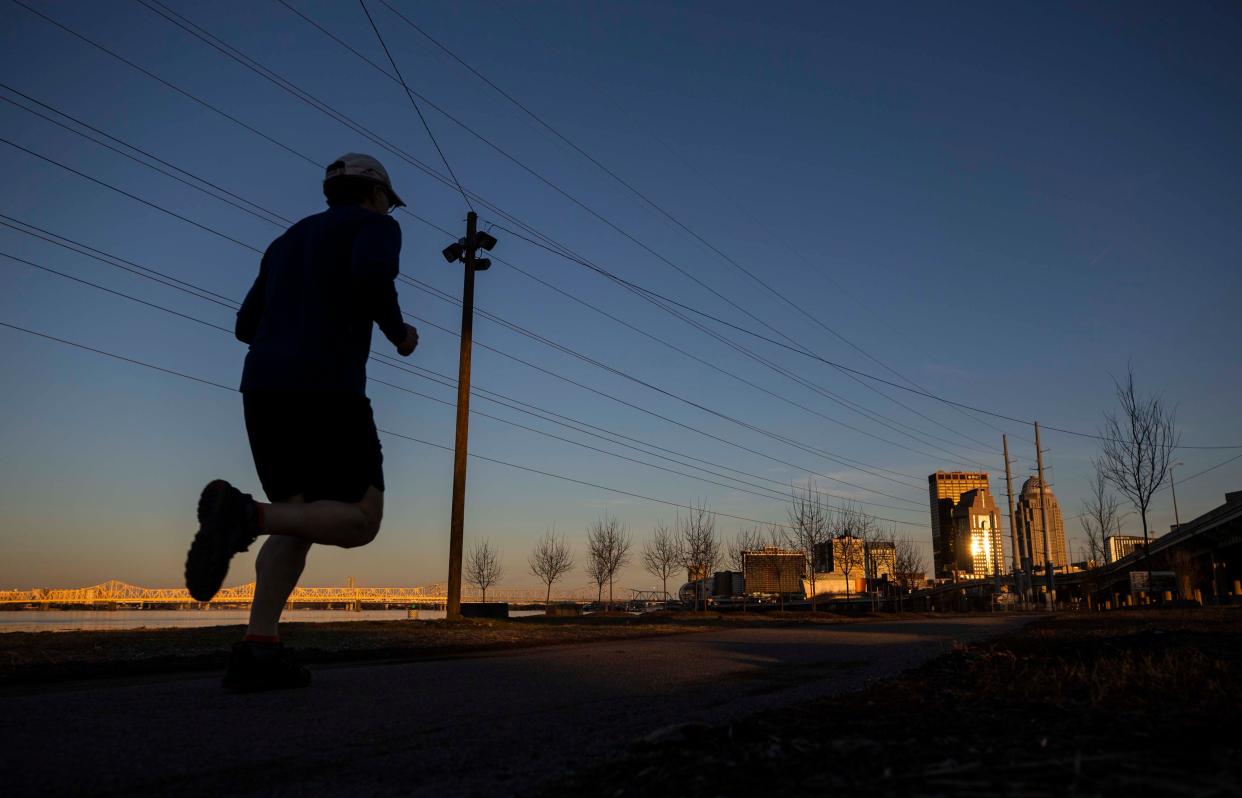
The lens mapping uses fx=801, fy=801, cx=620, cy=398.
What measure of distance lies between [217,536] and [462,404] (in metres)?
13.2

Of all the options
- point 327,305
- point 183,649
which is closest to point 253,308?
point 327,305

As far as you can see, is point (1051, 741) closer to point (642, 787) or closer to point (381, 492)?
point (642, 787)

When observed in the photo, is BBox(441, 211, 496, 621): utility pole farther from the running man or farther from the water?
the running man

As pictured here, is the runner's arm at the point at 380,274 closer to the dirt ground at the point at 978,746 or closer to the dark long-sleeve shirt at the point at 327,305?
the dark long-sleeve shirt at the point at 327,305

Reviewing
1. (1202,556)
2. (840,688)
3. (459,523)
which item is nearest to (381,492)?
(840,688)

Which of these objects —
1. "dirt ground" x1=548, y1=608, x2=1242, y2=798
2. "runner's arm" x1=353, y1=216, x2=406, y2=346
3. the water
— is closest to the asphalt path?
"dirt ground" x1=548, y1=608, x2=1242, y2=798

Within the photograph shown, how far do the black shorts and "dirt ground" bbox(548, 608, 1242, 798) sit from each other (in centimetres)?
217

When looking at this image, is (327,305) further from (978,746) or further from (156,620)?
(156,620)

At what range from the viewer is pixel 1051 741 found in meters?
1.88

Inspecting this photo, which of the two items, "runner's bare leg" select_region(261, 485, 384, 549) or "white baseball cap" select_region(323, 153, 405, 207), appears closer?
"runner's bare leg" select_region(261, 485, 384, 549)

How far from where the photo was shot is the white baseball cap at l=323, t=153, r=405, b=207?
4344mm

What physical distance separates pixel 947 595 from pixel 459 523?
92.2 metres

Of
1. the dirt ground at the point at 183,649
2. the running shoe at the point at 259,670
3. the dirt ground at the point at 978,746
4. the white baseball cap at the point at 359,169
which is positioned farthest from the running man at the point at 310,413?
the dirt ground at the point at 978,746

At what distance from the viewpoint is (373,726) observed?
9.02 feet
